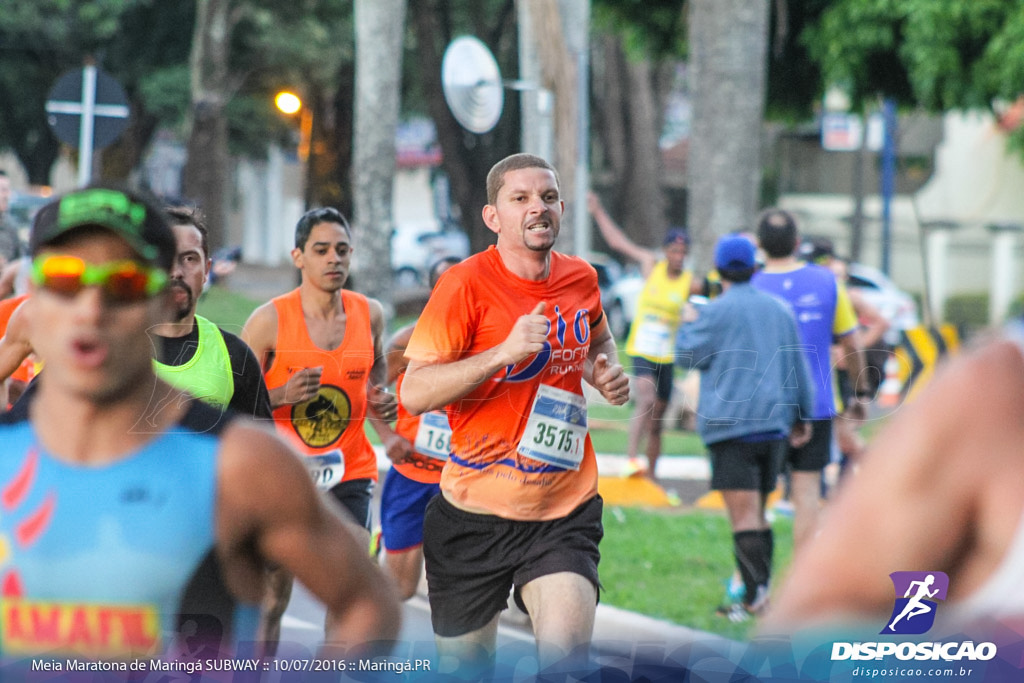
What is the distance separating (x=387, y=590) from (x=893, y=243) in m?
28.3

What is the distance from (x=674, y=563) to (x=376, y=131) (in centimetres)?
815

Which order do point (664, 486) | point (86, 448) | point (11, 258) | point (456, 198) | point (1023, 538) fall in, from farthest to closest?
point (456, 198)
point (664, 486)
point (11, 258)
point (86, 448)
point (1023, 538)

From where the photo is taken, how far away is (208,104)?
25547mm

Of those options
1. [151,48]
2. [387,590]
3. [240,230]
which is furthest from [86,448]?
[240,230]

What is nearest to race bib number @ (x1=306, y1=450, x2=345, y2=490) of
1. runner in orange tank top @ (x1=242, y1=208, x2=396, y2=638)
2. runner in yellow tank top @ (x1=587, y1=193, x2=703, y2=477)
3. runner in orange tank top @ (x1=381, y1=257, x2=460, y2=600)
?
runner in orange tank top @ (x1=242, y1=208, x2=396, y2=638)

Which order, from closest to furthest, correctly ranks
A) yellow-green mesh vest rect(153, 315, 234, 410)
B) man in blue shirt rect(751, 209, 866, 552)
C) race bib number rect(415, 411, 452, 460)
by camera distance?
1. yellow-green mesh vest rect(153, 315, 234, 410)
2. race bib number rect(415, 411, 452, 460)
3. man in blue shirt rect(751, 209, 866, 552)

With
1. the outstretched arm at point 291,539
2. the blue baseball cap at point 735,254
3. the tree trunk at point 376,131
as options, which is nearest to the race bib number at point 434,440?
the blue baseball cap at point 735,254

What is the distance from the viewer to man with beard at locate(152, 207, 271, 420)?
14.2 ft

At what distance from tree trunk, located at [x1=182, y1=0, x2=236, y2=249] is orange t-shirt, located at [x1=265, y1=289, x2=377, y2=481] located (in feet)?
58.0

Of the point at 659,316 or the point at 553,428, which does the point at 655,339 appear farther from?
the point at 553,428

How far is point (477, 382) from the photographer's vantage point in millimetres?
4434

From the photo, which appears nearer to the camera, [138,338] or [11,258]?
[138,338]

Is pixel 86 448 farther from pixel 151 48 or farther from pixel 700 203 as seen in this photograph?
pixel 151 48

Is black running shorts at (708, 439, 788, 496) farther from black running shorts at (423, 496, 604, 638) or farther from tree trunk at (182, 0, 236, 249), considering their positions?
tree trunk at (182, 0, 236, 249)
